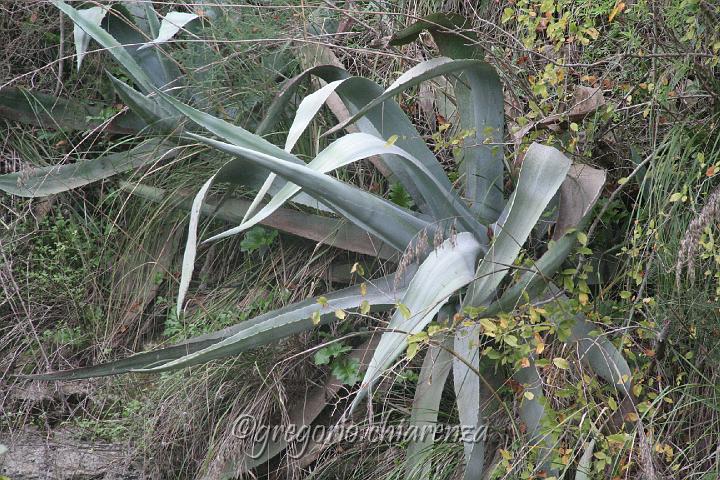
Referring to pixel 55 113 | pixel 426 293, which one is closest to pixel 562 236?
pixel 426 293

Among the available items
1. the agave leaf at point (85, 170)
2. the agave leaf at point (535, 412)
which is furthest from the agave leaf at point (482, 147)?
the agave leaf at point (85, 170)

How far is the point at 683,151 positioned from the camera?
7.93ft

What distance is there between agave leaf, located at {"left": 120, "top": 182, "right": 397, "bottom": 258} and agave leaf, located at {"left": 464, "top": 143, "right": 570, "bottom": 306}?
0.55 metres

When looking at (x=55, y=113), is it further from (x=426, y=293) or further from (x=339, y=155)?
(x=426, y=293)

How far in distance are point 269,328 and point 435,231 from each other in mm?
507

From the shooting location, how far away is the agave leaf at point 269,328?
223 centimetres

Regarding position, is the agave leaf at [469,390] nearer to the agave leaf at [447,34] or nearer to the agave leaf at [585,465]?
the agave leaf at [585,465]

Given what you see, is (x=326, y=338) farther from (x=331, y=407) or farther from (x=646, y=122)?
(x=646, y=122)

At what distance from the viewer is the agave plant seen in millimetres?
2062

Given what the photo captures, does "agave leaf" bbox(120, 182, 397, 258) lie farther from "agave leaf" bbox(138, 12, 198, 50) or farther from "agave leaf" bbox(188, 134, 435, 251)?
"agave leaf" bbox(138, 12, 198, 50)

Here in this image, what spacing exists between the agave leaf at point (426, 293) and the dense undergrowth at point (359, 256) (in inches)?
5.1

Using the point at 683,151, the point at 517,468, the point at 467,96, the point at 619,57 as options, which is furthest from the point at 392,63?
the point at 517,468

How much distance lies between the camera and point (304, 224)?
9.29ft

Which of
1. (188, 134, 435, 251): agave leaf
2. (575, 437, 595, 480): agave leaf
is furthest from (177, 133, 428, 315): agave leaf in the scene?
(575, 437, 595, 480): agave leaf
